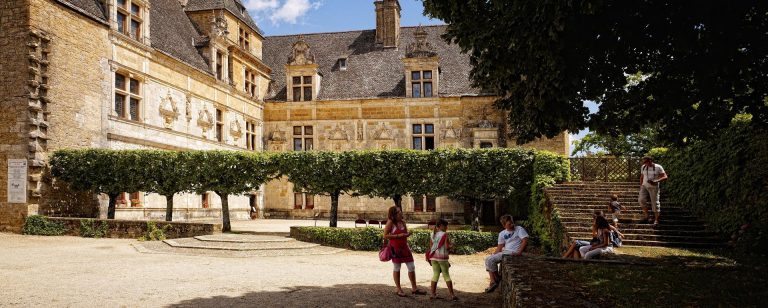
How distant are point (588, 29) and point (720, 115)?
2543 millimetres

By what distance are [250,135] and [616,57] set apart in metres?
24.9

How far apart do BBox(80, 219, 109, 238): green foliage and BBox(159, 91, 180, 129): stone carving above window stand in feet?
21.1

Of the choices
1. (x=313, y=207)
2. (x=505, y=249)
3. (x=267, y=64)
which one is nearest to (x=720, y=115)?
(x=505, y=249)

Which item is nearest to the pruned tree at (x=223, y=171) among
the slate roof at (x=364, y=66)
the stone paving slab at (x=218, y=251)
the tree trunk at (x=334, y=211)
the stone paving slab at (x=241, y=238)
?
the stone paving slab at (x=241, y=238)

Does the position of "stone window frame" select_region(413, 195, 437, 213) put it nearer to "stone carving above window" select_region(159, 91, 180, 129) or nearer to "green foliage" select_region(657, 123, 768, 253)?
"stone carving above window" select_region(159, 91, 180, 129)

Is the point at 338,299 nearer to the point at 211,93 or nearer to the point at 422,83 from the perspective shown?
the point at 211,93

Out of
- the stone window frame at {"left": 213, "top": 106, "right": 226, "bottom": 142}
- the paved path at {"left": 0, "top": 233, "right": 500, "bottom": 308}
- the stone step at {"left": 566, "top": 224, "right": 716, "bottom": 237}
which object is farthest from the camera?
the stone window frame at {"left": 213, "top": 106, "right": 226, "bottom": 142}

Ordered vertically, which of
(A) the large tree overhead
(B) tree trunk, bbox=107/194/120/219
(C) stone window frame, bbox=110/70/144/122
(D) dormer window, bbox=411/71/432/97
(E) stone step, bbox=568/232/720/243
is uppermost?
(D) dormer window, bbox=411/71/432/97

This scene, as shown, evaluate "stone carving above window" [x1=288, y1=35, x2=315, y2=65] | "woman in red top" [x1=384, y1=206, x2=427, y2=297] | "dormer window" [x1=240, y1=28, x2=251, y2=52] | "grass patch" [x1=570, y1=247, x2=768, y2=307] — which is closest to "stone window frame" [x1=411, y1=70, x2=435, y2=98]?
"stone carving above window" [x1=288, y1=35, x2=315, y2=65]

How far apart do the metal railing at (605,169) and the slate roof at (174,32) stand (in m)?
17.9

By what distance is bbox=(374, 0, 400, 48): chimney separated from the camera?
31.9 metres

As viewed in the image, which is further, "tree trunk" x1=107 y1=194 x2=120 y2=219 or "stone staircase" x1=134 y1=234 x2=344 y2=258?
"tree trunk" x1=107 y1=194 x2=120 y2=219

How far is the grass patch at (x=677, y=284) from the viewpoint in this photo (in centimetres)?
532

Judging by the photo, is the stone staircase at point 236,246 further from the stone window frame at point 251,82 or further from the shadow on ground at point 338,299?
the stone window frame at point 251,82
